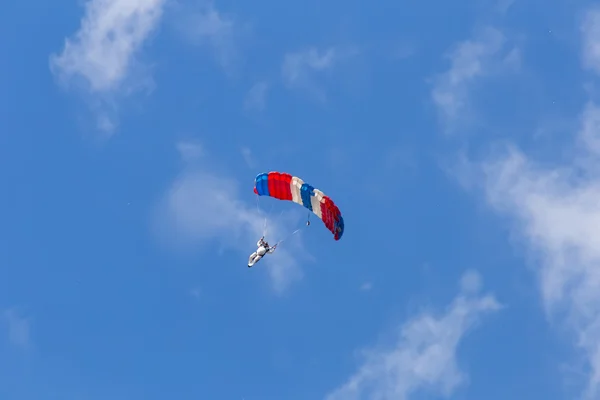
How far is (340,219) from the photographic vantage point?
361 feet

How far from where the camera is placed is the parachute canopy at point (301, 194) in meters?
110

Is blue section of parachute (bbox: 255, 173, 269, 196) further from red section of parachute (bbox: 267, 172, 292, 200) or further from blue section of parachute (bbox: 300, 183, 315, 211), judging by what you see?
blue section of parachute (bbox: 300, 183, 315, 211)

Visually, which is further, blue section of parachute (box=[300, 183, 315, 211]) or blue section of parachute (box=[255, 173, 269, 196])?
blue section of parachute (box=[255, 173, 269, 196])

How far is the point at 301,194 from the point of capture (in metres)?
112

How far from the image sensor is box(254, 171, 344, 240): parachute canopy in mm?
110188

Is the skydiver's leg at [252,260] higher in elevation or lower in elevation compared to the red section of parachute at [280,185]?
lower

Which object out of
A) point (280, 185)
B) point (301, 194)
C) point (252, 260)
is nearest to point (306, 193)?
point (301, 194)

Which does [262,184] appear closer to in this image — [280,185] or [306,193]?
[280,185]

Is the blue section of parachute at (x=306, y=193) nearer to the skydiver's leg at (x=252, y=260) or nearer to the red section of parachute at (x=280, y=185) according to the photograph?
the red section of parachute at (x=280, y=185)


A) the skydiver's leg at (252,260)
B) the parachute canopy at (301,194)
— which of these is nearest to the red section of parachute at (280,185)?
the parachute canopy at (301,194)

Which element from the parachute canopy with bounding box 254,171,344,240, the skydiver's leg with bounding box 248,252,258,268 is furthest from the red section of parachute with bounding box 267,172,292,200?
the skydiver's leg with bounding box 248,252,258,268

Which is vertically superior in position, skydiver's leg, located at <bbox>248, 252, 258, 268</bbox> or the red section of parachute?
the red section of parachute

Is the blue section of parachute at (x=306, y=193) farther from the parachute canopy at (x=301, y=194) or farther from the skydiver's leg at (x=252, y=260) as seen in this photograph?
the skydiver's leg at (x=252, y=260)

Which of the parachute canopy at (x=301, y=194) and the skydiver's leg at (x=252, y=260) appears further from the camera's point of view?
the skydiver's leg at (x=252, y=260)
